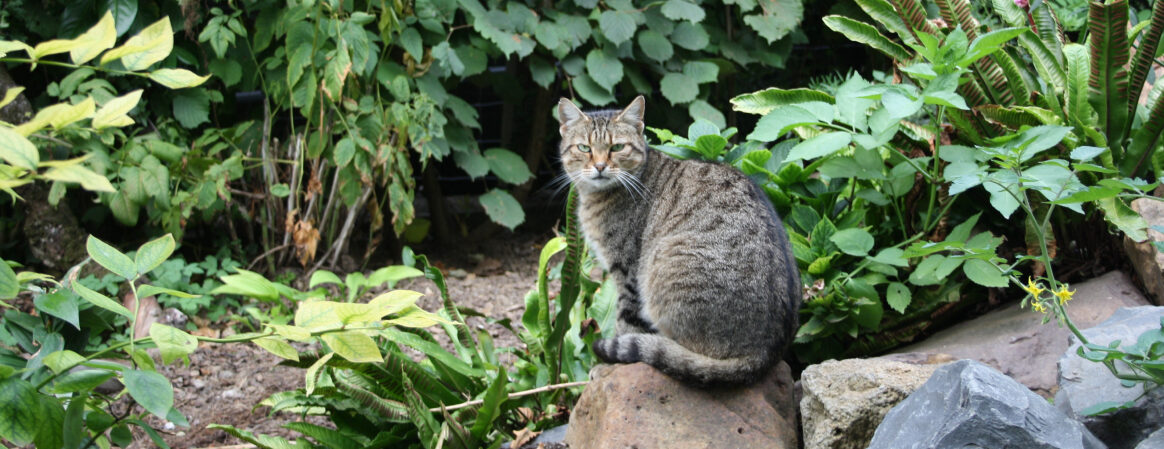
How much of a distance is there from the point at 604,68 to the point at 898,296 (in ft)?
7.97

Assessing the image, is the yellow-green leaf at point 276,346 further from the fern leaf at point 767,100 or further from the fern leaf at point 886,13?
the fern leaf at point 886,13

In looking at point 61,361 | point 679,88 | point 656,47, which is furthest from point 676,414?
point 656,47

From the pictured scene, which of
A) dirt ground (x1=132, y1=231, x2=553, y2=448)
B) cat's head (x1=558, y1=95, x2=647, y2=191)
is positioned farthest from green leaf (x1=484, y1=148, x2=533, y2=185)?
cat's head (x1=558, y1=95, x2=647, y2=191)

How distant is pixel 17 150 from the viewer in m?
1.12

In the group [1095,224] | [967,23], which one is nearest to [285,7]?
[967,23]

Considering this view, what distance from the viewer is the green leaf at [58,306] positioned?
1742 millimetres

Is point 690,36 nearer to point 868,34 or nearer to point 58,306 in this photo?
point 868,34

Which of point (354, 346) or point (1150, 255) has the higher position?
point (354, 346)

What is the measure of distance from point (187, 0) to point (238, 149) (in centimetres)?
75

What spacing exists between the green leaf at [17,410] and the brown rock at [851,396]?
1911 mm

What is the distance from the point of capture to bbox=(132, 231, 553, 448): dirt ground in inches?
134

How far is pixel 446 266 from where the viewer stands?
5.23 m

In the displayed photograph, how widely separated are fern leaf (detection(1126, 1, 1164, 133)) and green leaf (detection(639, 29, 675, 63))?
2463mm

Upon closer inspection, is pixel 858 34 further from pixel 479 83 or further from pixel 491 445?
pixel 479 83
